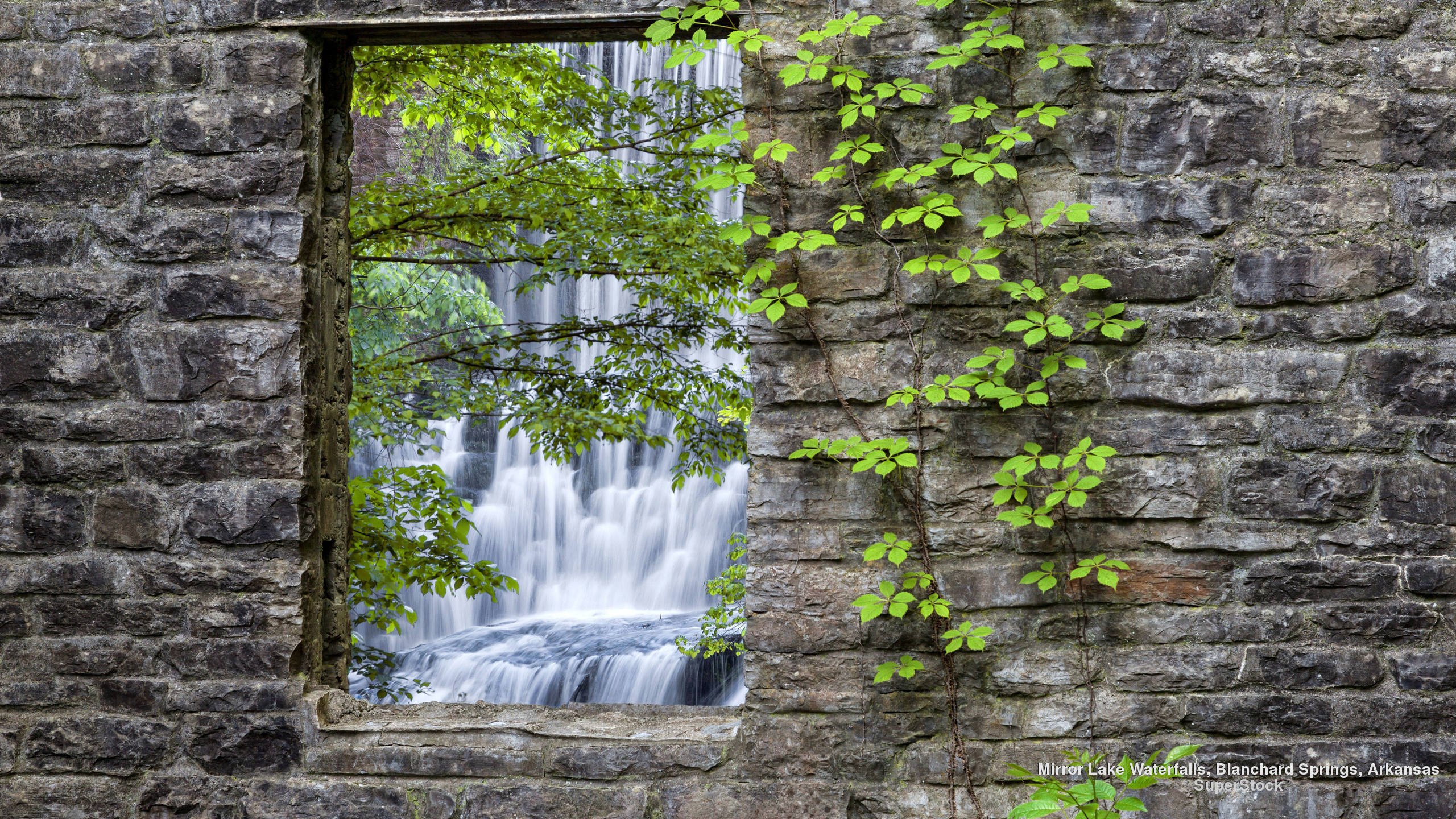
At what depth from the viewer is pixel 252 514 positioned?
2.29m

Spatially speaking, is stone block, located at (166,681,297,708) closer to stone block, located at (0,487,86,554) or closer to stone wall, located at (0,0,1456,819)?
stone wall, located at (0,0,1456,819)

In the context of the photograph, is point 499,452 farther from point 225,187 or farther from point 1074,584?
point 1074,584

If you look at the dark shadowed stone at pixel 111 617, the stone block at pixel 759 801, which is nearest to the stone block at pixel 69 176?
the dark shadowed stone at pixel 111 617

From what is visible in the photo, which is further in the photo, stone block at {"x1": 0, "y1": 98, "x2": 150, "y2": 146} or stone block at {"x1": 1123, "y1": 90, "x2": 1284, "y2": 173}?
stone block at {"x1": 0, "y1": 98, "x2": 150, "y2": 146}

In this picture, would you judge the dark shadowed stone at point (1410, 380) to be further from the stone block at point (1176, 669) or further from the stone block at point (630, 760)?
the stone block at point (630, 760)

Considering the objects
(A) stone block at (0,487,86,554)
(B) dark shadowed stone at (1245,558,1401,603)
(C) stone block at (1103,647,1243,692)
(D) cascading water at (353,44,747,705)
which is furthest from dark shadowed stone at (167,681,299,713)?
(D) cascading water at (353,44,747,705)

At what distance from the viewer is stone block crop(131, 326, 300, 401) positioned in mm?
2299

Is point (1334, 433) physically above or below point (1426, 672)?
above

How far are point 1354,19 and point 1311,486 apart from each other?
105 centimetres

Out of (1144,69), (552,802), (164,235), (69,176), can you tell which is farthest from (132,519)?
(1144,69)

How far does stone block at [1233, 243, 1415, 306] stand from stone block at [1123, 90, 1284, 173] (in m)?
0.22

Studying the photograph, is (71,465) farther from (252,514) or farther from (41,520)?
(252,514)

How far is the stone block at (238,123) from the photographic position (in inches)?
91.0

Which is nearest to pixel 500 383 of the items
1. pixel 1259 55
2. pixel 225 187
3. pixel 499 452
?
pixel 225 187
